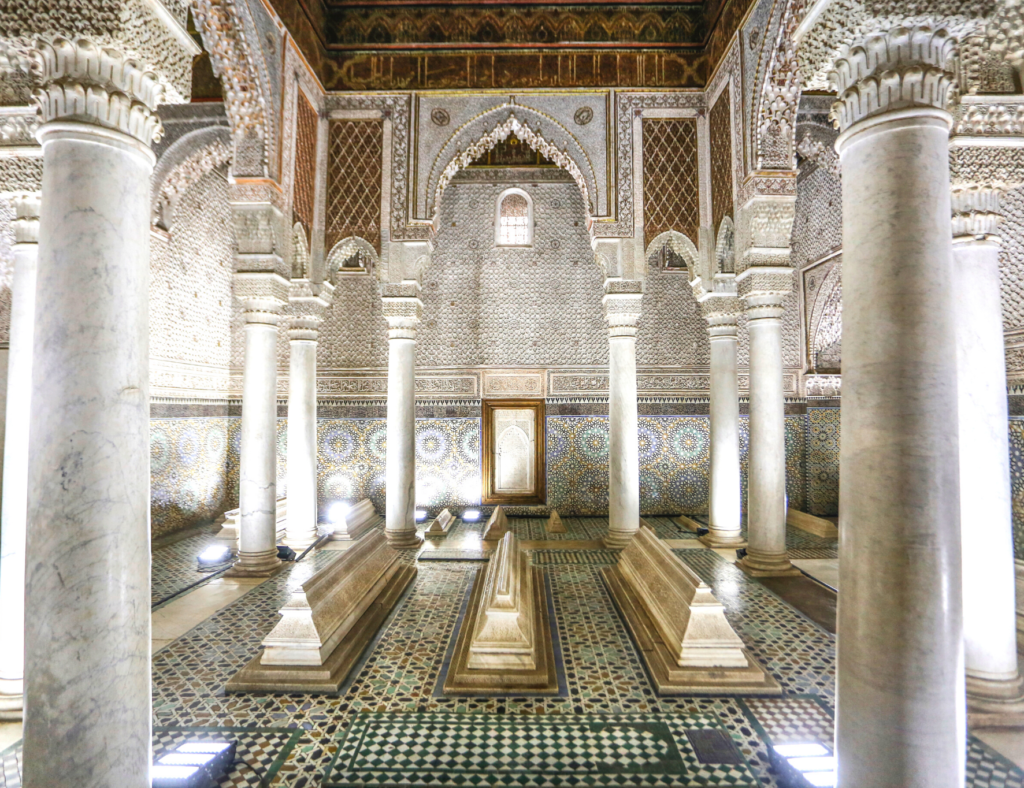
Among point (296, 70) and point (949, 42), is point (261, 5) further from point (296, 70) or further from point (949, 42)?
point (949, 42)

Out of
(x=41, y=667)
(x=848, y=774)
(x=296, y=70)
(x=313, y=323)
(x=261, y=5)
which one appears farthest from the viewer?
(x=313, y=323)

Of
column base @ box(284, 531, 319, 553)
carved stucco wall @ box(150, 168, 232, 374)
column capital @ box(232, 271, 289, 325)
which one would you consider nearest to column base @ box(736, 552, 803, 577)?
column base @ box(284, 531, 319, 553)

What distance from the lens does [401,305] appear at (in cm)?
611

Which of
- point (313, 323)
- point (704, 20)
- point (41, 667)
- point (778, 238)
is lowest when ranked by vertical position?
point (41, 667)

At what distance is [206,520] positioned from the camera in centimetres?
765

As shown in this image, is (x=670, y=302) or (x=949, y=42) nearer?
(x=949, y=42)

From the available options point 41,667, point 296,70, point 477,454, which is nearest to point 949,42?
point 41,667

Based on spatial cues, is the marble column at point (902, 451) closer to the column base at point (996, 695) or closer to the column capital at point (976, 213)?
the column capital at point (976, 213)

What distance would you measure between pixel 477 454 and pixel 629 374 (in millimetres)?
3098

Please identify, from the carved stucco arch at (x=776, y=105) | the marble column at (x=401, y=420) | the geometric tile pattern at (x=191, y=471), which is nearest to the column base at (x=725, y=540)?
the marble column at (x=401, y=420)

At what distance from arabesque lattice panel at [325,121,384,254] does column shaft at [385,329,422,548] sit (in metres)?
1.19

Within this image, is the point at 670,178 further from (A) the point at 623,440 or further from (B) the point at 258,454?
(B) the point at 258,454

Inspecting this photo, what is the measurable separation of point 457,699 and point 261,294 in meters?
4.01

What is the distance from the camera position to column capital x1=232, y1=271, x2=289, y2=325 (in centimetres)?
508
